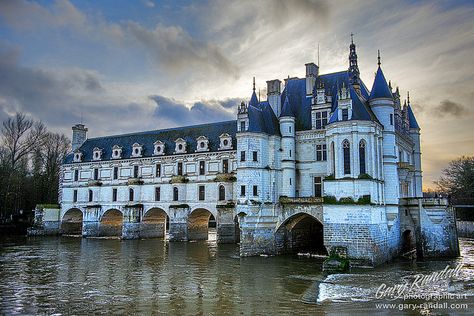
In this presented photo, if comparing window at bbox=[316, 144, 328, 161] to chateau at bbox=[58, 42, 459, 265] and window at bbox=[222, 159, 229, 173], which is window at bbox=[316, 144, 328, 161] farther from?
window at bbox=[222, 159, 229, 173]

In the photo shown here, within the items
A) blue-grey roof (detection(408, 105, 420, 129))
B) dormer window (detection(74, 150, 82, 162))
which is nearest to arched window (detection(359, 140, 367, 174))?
blue-grey roof (detection(408, 105, 420, 129))

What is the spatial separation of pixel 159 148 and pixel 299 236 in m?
21.4

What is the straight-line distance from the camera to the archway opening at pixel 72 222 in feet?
177

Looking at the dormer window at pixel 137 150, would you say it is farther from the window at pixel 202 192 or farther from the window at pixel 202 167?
the window at pixel 202 192

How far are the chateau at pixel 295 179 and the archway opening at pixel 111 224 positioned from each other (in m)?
0.17

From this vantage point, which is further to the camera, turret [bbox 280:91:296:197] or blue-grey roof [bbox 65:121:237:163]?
blue-grey roof [bbox 65:121:237:163]

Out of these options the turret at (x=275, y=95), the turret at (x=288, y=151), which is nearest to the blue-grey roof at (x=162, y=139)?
the turret at (x=275, y=95)

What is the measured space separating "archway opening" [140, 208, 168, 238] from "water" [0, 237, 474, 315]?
14.2 m

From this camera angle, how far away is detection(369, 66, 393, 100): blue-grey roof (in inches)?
1215

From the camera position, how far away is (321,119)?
33.3 meters

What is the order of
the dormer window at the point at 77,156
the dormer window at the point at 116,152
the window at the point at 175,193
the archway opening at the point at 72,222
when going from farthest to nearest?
the dormer window at the point at 77,156
the archway opening at the point at 72,222
the dormer window at the point at 116,152
the window at the point at 175,193

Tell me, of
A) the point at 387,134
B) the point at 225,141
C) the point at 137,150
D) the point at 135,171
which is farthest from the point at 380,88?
the point at 135,171

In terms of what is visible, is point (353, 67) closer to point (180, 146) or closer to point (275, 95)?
point (275, 95)

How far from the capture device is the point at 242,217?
31.7m
